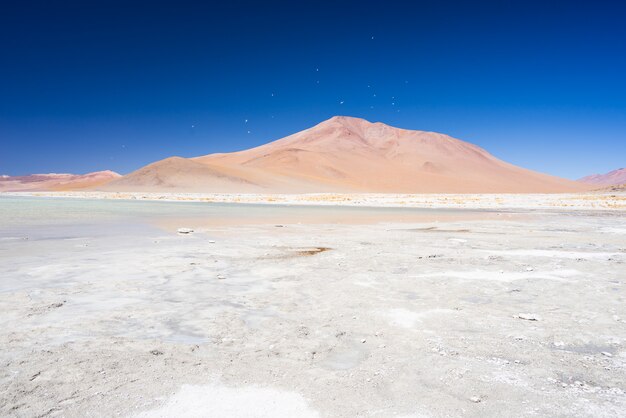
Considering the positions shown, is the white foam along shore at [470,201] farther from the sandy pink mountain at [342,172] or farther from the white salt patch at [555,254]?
the sandy pink mountain at [342,172]

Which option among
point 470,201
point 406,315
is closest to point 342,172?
point 470,201

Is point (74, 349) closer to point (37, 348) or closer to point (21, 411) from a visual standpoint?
point (37, 348)

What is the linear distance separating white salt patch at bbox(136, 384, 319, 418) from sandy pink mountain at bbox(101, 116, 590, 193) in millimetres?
93570

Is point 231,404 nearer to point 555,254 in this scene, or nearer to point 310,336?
point 310,336

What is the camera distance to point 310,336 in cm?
440

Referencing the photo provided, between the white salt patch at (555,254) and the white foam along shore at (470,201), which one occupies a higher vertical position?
the white foam along shore at (470,201)

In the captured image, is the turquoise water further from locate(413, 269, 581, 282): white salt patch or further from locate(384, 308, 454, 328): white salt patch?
locate(384, 308, 454, 328): white salt patch

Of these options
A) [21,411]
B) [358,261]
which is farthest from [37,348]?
[358,261]

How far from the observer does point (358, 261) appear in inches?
340

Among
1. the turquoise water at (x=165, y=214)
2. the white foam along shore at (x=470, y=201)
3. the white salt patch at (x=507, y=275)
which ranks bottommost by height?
the white salt patch at (x=507, y=275)

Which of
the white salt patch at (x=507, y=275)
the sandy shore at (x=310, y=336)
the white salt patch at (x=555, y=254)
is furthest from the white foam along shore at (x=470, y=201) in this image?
the sandy shore at (x=310, y=336)

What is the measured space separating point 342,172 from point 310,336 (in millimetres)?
136594

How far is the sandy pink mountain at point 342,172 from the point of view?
10562cm

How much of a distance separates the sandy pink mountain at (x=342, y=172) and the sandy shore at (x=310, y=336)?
89744 mm
